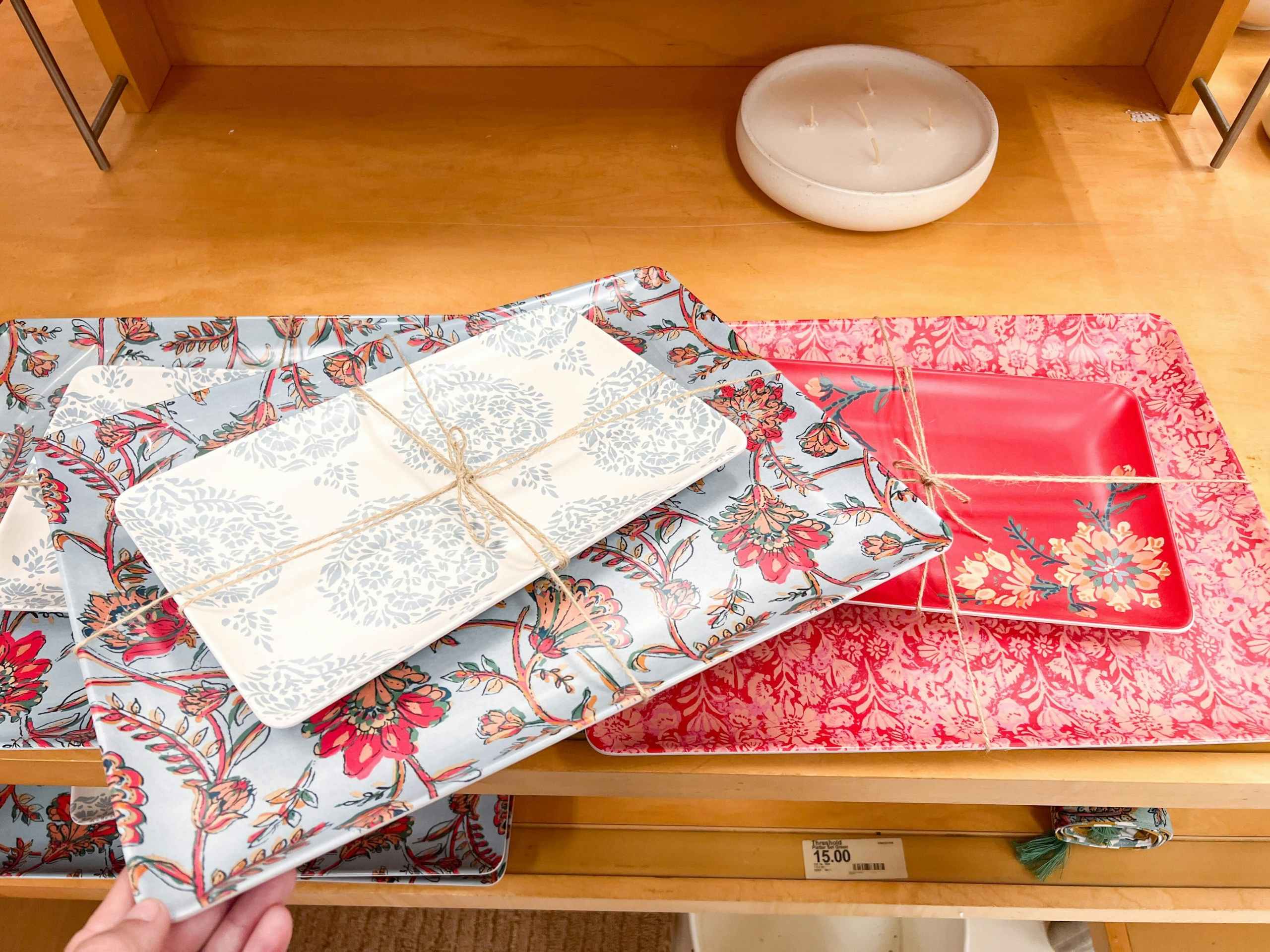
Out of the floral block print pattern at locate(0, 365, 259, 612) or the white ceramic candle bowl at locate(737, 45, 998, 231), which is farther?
the white ceramic candle bowl at locate(737, 45, 998, 231)

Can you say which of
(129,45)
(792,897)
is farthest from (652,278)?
(129,45)

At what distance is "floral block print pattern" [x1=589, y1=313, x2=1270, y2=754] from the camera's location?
0.53 metres

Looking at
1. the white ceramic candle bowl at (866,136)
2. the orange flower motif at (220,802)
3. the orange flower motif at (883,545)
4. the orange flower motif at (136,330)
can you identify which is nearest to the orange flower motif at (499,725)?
the orange flower motif at (220,802)

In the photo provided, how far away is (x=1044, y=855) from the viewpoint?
2.39 ft

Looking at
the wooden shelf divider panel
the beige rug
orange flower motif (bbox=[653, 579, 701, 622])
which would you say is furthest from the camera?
the beige rug

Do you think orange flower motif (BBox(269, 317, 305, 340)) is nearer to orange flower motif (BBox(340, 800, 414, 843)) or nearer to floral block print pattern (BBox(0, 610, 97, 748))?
floral block print pattern (BBox(0, 610, 97, 748))

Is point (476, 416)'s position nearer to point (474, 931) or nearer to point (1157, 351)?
point (1157, 351)

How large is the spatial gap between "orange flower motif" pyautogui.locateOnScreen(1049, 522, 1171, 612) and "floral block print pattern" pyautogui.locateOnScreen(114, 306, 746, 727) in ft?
0.82

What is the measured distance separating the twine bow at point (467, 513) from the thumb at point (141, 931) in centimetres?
13

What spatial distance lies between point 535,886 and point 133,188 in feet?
2.35

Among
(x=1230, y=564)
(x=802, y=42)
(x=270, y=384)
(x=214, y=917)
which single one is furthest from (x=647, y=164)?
(x=214, y=917)

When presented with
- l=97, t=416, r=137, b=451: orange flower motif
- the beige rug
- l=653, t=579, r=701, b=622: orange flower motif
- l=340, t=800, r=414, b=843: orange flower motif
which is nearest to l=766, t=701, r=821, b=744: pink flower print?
l=653, t=579, r=701, b=622: orange flower motif

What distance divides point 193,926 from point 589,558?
28 centimetres

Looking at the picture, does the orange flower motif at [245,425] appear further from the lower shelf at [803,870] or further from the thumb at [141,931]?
the lower shelf at [803,870]
